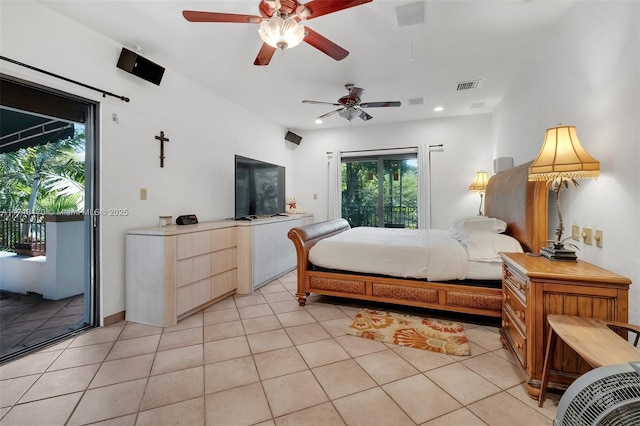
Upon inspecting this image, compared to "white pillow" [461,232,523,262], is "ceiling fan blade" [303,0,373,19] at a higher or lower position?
higher

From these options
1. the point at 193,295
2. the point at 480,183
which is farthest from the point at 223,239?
the point at 480,183

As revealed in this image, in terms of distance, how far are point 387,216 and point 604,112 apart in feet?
12.2

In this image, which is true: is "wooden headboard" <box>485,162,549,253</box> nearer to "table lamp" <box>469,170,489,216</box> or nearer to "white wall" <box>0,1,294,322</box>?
"table lamp" <box>469,170,489,216</box>

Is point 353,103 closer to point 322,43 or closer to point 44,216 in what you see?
point 322,43

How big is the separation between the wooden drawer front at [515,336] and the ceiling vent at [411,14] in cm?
239

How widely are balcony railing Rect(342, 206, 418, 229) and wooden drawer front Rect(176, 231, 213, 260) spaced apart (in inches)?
128

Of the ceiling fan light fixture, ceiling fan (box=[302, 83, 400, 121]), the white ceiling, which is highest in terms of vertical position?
the white ceiling

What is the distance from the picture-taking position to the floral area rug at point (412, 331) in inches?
84.0

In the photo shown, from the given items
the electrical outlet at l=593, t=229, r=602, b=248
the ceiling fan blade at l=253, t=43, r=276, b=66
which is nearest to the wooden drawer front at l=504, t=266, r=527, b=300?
the electrical outlet at l=593, t=229, r=602, b=248

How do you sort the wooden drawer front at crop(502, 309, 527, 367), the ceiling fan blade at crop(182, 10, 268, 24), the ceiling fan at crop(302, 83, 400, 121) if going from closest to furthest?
the wooden drawer front at crop(502, 309, 527, 367) < the ceiling fan blade at crop(182, 10, 268, 24) < the ceiling fan at crop(302, 83, 400, 121)

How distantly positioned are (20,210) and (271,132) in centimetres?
351

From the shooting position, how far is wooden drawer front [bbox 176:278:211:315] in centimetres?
261

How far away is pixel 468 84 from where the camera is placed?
351cm

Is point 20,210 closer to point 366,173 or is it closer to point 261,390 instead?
point 261,390
